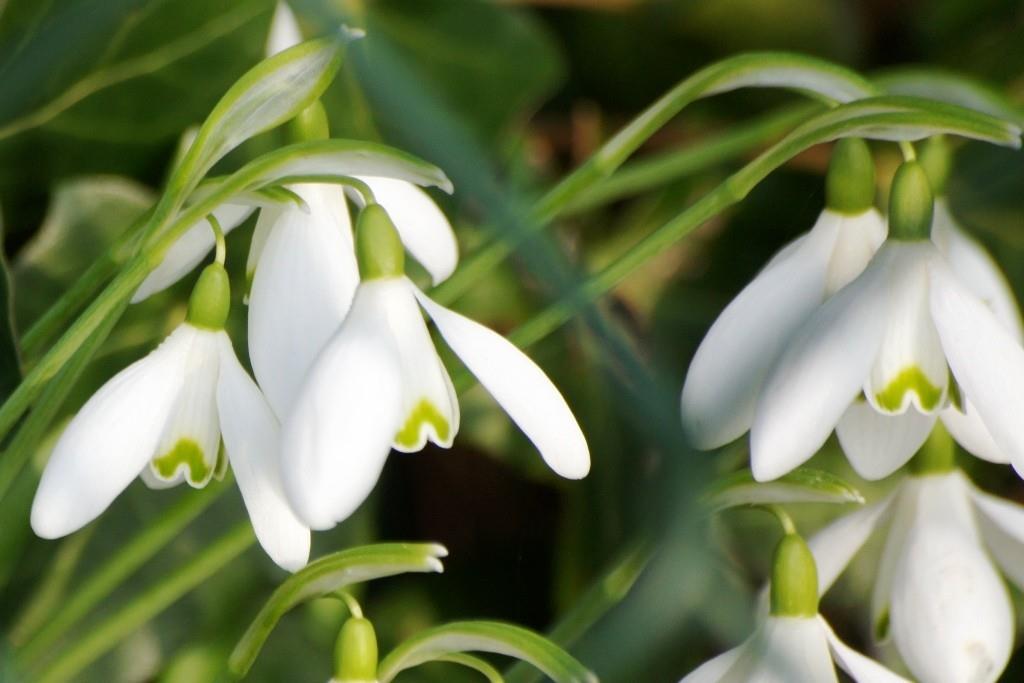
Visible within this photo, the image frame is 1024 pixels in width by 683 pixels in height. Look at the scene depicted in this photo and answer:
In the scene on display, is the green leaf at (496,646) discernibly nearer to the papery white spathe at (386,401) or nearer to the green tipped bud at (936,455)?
the papery white spathe at (386,401)

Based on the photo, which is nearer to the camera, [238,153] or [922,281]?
[922,281]

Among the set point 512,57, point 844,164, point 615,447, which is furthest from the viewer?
point 512,57

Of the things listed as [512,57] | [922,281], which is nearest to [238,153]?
[512,57]

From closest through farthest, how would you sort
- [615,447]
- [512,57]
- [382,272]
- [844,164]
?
[382,272], [844,164], [615,447], [512,57]

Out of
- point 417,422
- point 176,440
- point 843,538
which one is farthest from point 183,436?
point 843,538

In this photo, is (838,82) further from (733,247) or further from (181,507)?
(733,247)

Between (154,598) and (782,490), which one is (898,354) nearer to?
(782,490)
